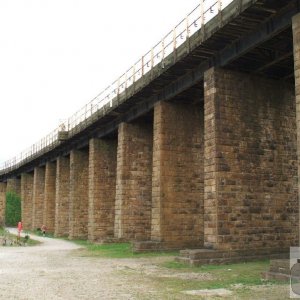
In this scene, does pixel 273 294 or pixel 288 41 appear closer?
pixel 273 294

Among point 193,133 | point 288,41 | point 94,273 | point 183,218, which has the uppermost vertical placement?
point 288,41

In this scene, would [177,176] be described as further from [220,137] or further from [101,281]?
[101,281]

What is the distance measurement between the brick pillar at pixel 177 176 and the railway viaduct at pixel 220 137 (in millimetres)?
45

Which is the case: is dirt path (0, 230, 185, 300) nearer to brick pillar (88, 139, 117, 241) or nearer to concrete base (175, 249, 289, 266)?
concrete base (175, 249, 289, 266)

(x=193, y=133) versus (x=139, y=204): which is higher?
(x=193, y=133)

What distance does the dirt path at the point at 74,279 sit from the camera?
9.65m

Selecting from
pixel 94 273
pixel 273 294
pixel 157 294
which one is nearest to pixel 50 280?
pixel 94 273

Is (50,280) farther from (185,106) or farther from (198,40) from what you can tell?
(185,106)

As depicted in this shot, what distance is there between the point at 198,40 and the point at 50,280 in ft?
30.2

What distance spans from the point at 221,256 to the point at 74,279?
18.0 ft

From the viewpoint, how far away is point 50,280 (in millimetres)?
11844

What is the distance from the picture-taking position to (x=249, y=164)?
16.8 m

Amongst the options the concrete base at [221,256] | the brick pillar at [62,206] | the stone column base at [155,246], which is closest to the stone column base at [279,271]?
the concrete base at [221,256]

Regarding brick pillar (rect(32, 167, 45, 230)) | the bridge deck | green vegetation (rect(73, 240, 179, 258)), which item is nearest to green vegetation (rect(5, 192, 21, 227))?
brick pillar (rect(32, 167, 45, 230))
